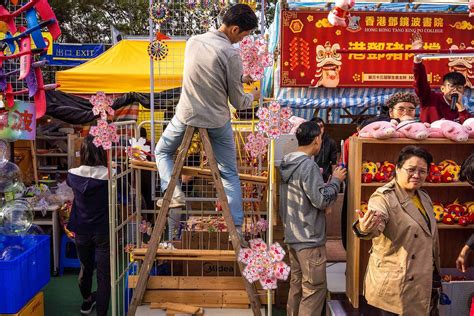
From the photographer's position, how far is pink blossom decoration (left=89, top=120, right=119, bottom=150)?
11.9 ft

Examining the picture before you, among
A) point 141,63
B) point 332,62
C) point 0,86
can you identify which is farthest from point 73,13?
point 0,86

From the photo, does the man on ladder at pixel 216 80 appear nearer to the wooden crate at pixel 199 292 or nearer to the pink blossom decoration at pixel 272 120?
the pink blossom decoration at pixel 272 120

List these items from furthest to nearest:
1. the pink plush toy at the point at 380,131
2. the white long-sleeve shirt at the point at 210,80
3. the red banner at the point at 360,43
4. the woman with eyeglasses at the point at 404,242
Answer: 1. the red banner at the point at 360,43
2. the pink plush toy at the point at 380,131
3. the white long-sleeve shirt at the point at 210,80
4. the woman with eyeglasses at the point at 404,242

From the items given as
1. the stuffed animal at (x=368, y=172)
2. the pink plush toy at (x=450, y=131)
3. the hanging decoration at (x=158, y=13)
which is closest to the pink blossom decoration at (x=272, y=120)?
the stuffed animal at (x=368, y=172)

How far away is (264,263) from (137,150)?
1.78 meters

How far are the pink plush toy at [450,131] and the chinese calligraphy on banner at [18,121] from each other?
142 inches

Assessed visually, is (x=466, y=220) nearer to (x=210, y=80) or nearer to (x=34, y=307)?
(x=210, y=80)

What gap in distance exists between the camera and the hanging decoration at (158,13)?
15.1 ft

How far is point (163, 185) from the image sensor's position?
352 cm

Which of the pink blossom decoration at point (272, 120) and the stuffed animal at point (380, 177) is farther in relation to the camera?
the stuffed animal at point (380, 177)

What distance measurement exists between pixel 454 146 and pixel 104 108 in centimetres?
290

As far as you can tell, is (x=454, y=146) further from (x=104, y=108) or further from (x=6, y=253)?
(x=6, y=253)

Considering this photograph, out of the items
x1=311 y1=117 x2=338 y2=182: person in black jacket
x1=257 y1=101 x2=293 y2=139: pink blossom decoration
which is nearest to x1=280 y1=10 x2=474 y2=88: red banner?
x1=311 y1=117 x2=338 y2=182: person in black jacket

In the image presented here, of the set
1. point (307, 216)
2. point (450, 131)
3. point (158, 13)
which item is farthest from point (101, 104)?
point (450, 131)
